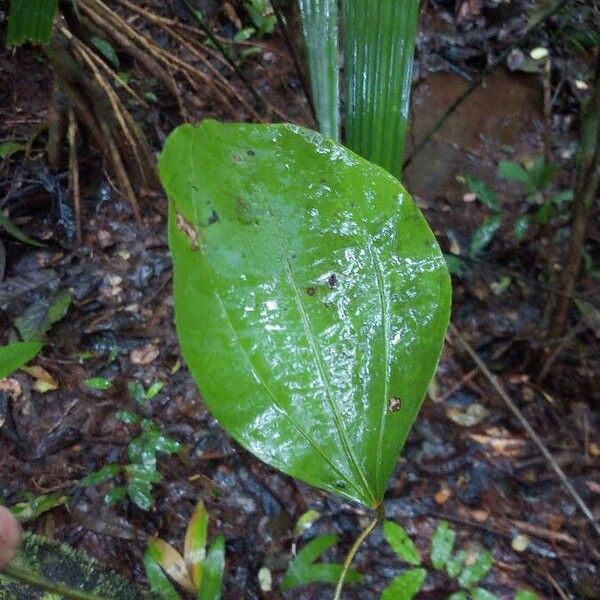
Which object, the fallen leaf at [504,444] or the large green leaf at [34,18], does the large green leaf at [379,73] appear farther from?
the fallen leaf at [504,444]

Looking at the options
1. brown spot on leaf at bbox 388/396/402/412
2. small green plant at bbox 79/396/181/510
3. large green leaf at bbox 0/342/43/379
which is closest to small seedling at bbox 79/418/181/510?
small green plant at bbox 79/396/181/510

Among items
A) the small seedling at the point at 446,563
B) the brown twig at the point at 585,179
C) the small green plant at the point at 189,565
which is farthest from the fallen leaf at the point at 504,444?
the small green plant at the point at 189,565

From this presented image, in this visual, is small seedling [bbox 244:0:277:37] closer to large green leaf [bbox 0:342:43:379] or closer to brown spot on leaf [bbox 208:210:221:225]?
large green leaf [bbox 0:342:43:379]

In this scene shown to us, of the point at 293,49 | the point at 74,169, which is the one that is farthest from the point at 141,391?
the point at 293,49

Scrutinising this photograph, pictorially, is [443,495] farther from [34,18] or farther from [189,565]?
[34,18]

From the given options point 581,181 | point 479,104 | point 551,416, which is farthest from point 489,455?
point 479,104

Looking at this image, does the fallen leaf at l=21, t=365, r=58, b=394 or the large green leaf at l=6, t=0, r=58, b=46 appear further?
the fallen leaf at l=21, t=365, r=58, b=394
